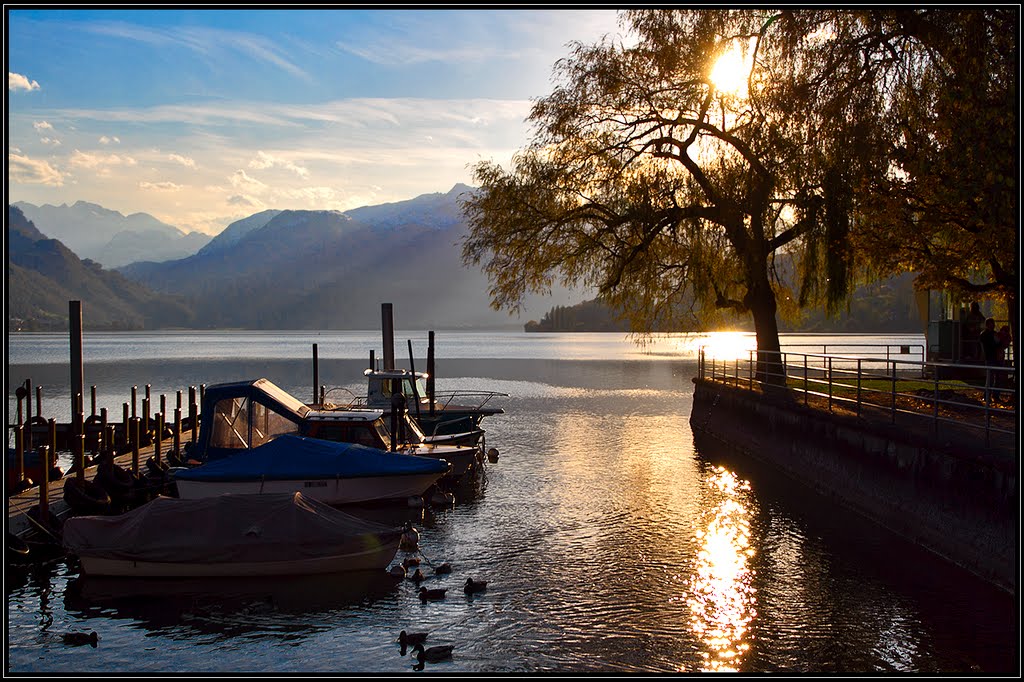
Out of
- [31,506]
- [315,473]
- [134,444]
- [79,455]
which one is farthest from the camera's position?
[134,444]

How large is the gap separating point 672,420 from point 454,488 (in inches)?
805

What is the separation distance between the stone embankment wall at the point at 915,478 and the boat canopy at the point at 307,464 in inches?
375

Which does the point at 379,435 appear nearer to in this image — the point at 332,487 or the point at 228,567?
the point at 332,487

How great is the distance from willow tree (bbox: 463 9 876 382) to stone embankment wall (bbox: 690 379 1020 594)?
623cm

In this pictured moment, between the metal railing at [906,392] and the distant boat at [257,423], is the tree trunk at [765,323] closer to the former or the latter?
the metal railing at [906,392]

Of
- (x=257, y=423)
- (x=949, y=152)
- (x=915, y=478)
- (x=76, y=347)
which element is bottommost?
(x=915, y=478)

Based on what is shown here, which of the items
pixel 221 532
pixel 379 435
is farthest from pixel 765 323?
pixel 221 532

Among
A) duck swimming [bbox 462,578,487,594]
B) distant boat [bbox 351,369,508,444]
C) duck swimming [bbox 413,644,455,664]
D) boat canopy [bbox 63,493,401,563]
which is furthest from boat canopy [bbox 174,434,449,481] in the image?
duck swimming [bbox 413,644,455,664]

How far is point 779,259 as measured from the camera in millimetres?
33719

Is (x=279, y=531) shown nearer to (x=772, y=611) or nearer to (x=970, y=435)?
(x=772, y=611)

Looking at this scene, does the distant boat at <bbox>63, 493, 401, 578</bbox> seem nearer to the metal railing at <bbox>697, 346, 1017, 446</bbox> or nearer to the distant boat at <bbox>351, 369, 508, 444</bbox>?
the metal railing at <bbox>697, 346, 1017, 446</bbox>

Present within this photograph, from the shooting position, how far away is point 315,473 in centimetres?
2077

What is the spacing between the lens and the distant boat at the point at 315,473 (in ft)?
66.1

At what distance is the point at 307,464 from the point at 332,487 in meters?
0.82
